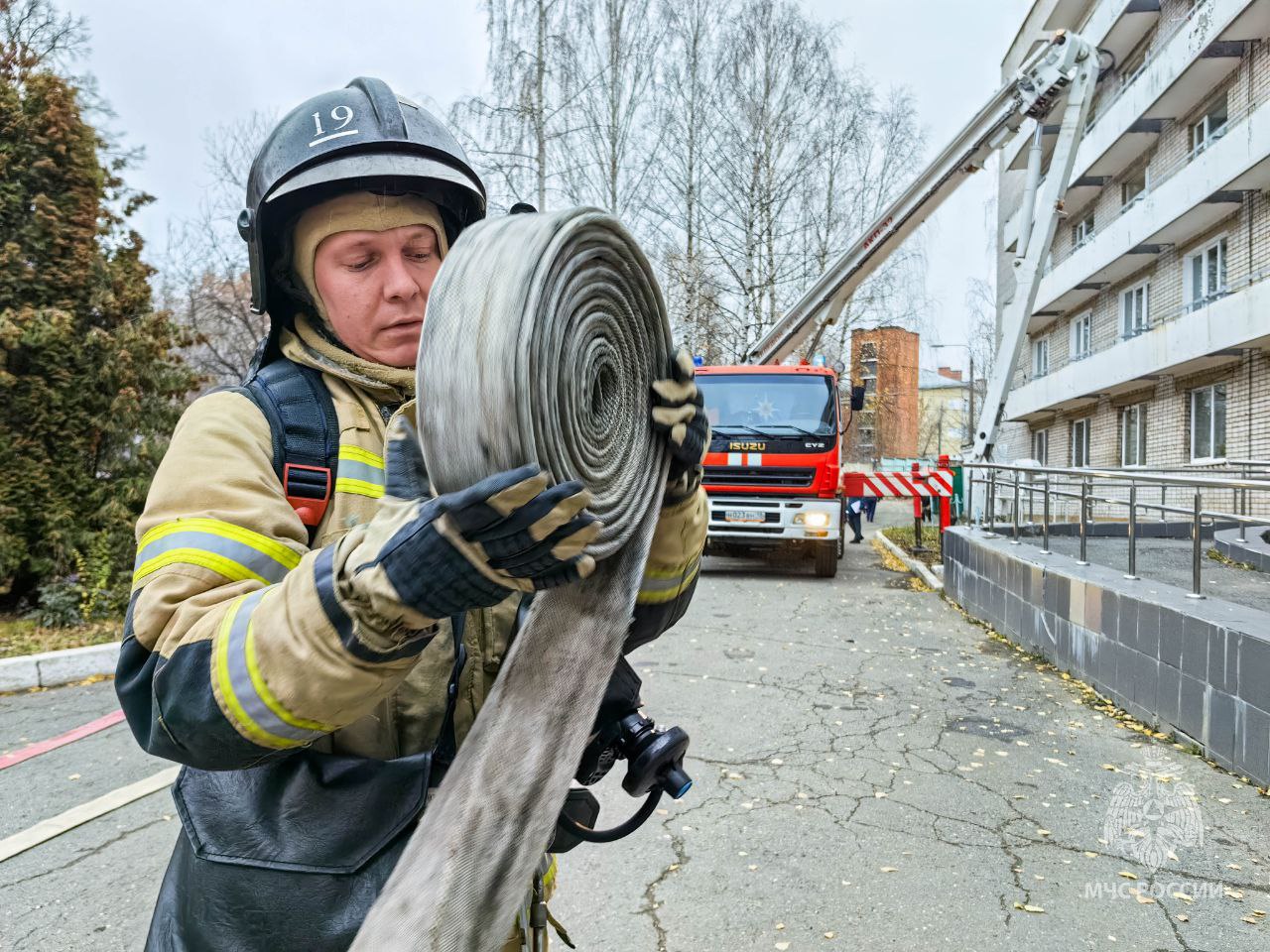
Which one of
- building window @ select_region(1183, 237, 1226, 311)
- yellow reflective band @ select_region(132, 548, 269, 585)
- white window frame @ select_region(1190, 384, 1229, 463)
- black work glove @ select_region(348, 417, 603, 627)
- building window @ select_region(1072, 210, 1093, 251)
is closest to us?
black work glove @ select_region(348, 417, 603, 627)

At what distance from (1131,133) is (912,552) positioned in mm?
14315

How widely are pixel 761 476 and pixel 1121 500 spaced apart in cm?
495

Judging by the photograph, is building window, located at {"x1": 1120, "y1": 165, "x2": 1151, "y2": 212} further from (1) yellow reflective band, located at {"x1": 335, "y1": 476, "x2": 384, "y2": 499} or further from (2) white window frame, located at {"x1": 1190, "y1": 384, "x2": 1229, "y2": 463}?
(1) yellow reflective band, located at {"x1": 335, "y1": 476, "x2": 384, "y2": 499}

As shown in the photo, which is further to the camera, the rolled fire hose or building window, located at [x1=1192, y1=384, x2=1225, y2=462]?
building window, located at [x1=1192, y1=384, x2=1225, y2=462]

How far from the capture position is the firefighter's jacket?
0.92 meters

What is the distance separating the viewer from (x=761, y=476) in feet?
35.3

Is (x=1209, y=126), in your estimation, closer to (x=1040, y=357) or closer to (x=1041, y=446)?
(x=1040, y=357)

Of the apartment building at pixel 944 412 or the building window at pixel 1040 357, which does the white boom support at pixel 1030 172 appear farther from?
the apartment building at pixel 944 412

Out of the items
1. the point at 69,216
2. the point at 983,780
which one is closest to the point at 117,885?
the point at 983,780

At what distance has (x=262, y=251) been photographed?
1.36 m

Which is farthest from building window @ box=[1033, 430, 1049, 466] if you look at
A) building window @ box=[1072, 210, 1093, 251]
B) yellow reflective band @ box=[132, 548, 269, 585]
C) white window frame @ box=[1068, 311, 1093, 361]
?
yellow reflective band @ box=[132, 548, 269, 585]

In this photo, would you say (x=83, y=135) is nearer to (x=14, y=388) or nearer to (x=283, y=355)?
(x=14, y=388)

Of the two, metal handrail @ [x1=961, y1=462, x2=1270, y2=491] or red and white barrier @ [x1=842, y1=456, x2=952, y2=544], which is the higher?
metal handrail @ [x1=961, y1=462, x2=1270, y2=491]

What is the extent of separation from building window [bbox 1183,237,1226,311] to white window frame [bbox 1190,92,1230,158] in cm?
214
